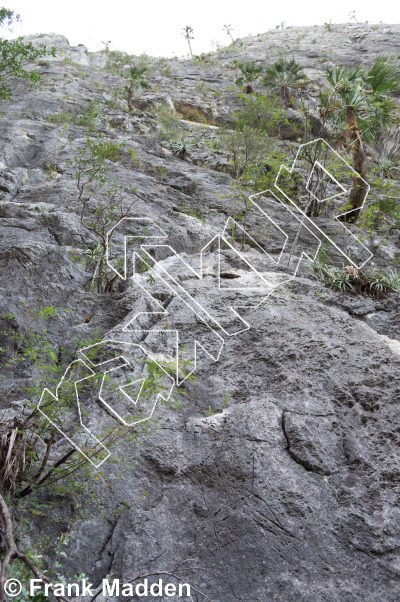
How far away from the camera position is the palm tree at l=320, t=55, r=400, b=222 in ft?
28.5

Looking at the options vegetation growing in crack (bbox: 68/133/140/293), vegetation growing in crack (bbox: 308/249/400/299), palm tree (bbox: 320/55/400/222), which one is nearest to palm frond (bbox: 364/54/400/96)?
palm tree (bbox: 320/55/400/222)

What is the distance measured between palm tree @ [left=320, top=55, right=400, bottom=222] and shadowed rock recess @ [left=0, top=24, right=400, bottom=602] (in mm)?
3575

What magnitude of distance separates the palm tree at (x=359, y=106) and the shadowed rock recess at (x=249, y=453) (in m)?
3.58

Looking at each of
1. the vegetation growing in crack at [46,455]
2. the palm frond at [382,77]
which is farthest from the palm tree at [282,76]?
the vegetation growing in crack at [46,455]

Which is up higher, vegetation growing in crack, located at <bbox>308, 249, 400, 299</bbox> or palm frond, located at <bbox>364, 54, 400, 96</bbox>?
palm frond, located at <bbox>364, 54, 400, 96</bbox>

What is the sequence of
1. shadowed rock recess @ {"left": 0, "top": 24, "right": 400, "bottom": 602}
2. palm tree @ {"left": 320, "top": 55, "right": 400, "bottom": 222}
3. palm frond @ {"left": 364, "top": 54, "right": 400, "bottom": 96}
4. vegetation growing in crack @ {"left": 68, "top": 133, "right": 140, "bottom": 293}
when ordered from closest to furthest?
shadowed rock recess @ {"left": 0, "top": 24, "right": 400, "bottom": 602} → vegetation growing in crack @ {"left": 68, "top": 133, "right": 140, "bottom": 293} → palm tree @ {"left": 320, "top": 55, "right": 400, "bottom": 222} → palm frond @ {"left": 364, "top": 54, "right": 400, "bottom": 96}

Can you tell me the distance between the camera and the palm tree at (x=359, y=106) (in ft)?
28.5

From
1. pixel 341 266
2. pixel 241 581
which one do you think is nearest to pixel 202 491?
pixel 241 581

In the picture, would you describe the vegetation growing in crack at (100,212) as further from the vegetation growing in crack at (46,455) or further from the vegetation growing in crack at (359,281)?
the vegetation growing in crack at (359,281)

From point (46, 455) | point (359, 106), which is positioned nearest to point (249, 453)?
point (46, 455)

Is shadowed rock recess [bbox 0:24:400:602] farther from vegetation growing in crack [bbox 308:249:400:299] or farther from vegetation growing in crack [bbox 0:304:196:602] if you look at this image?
vegetation growing in crack [bbox 308:249:400:299]

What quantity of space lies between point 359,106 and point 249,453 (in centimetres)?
858

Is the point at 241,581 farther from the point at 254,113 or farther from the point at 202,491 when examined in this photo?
the point at 254,113

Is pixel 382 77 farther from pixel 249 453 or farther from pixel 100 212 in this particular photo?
pixel 249 453
